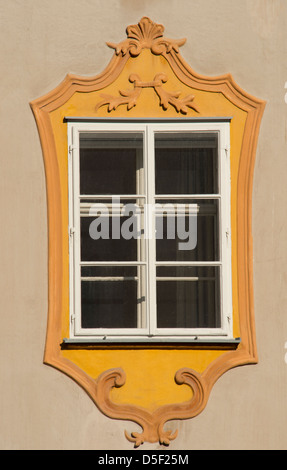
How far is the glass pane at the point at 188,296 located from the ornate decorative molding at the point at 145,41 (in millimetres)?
1573

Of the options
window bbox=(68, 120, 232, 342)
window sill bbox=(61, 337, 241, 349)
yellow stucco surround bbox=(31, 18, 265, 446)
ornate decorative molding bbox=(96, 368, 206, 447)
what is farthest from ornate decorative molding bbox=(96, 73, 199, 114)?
ornate decorative molding bbox=(96, 368, 206, 447)

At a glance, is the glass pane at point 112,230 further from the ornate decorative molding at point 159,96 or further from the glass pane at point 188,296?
the ornate decorative molding at point 159,96

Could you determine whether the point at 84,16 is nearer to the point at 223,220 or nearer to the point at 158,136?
the point at 158,136

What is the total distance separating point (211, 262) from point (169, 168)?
77 centimetres

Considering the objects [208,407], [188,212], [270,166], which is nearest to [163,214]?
[188,212]

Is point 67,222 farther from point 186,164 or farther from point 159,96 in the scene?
point 159,96

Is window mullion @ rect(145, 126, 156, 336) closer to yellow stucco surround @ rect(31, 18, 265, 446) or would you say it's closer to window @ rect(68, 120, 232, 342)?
window @ rect(68, 120, 232, 342)

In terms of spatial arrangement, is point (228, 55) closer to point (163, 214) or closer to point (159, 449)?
point (163, 214)

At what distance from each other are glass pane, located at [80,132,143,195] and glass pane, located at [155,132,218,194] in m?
0.16

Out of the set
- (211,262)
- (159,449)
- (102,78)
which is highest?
(102,78)

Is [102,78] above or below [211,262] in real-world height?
above

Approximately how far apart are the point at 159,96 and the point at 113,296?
147 cm

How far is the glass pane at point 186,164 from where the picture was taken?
8.61 m

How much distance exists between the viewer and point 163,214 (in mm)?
8555
